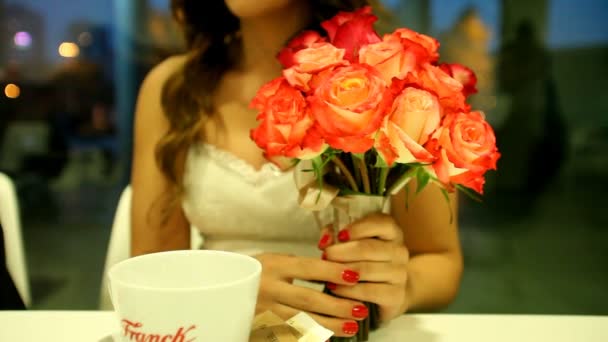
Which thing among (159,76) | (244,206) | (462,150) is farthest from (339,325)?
(159,76)

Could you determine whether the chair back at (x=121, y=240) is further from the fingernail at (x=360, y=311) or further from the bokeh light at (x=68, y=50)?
the bokeh light at (x=68, y=50)

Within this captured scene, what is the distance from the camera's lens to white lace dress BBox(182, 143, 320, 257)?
40.9 inches

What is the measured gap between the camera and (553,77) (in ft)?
9.39

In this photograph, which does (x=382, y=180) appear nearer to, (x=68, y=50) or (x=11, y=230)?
(x=11, y=230)

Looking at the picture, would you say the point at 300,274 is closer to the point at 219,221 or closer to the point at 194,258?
the point at 194,258

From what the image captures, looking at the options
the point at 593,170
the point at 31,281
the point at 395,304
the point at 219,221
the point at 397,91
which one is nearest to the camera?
the point at 397,91

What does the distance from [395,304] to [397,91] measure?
Result: 0.26 m

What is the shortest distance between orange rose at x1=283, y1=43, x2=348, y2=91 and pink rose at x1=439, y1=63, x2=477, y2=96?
0.12 metres

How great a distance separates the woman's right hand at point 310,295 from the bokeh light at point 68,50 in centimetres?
234

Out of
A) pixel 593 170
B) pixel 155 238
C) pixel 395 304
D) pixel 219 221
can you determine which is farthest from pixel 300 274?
pixel 593 170

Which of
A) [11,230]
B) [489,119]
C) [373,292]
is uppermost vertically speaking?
[373,292]

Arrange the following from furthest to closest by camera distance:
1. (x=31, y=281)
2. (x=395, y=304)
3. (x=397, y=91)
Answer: (x=31, y=281) < (x=395, y=304) < (x=397, y=91)

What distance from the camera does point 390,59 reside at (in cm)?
53

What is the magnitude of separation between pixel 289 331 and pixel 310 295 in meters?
0.08
